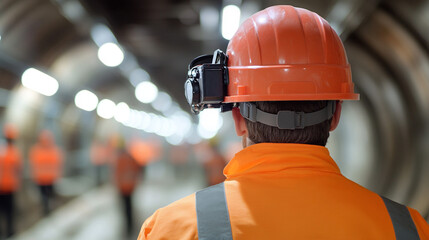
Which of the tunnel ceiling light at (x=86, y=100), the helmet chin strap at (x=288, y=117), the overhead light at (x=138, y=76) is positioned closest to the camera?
the helmet chin strap at (x=288, y=117)

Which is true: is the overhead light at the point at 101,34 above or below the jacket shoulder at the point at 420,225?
above

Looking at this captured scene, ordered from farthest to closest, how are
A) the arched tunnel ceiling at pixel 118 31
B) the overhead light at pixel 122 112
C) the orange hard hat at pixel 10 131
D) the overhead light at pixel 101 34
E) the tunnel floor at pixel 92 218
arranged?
the overhead light at pixel 122 112 → the tunnel floor at pixel 92 218 → the overhead light at pixel 101 34 → the orange hard hat at pixel 10 131 → the arched tunnel ceiling at pixel 118 31

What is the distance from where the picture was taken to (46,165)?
10594 mm

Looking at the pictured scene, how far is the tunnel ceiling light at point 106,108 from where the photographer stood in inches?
593

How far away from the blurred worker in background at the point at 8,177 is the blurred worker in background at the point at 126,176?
2.01m

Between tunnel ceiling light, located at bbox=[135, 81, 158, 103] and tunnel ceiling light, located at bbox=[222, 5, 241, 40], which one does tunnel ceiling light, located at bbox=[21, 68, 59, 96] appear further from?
tunnel ceiling light, located at bbox=[135, 81, 158, 103]

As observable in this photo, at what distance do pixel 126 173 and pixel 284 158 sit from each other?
8.81 metres

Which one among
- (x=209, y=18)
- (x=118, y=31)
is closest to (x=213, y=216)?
(x=209, y=18)

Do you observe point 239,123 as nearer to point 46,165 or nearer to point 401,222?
point 401,222

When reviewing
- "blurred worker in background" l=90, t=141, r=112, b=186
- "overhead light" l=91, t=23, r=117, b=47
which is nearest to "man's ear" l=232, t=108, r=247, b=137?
"overhead light" l=91, t=23, r=117, b=47

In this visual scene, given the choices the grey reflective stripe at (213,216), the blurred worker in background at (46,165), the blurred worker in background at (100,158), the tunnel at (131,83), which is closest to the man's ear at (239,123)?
the grey reflective stripe at (213,216)

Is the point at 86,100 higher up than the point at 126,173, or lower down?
higher up

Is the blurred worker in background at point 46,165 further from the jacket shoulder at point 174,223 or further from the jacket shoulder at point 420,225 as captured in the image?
the jacket shoulder at point 420,225

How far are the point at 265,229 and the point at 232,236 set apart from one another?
107 millimetres
